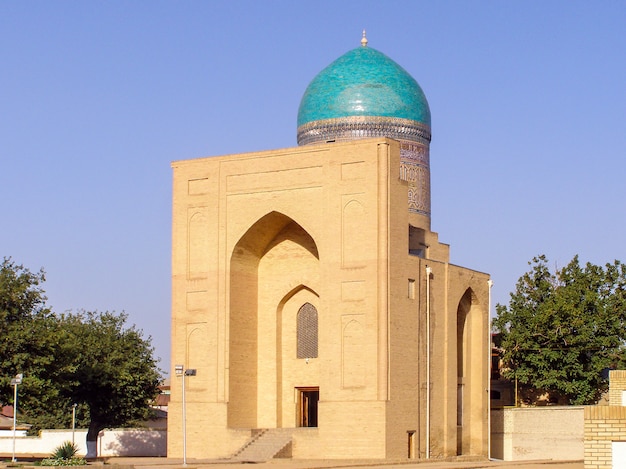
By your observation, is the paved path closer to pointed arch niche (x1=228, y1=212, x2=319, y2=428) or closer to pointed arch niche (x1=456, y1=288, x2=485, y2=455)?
pointed arch niche (x1=228, y1=212, x2=319, y2=428)

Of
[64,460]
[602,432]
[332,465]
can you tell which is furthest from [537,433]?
[602,432]

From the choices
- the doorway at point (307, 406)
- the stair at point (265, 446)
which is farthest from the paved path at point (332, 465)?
the doorway at point (307, 406)

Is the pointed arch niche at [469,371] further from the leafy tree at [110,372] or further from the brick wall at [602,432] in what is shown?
the brick wall at [602,432]

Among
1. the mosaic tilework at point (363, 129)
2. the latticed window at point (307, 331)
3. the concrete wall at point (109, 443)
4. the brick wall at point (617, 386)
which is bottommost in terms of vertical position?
the concrete wall at point (109, 443)

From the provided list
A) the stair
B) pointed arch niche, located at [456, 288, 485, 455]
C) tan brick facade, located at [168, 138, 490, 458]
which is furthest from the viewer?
pointed arch niche, located at [456, 288, 485, 455]

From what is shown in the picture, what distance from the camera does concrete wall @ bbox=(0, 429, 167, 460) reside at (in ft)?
129

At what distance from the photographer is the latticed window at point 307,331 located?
3142 centimetres

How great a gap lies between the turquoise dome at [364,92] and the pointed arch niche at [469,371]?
599 cm

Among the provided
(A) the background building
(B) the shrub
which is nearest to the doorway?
(A) the background building

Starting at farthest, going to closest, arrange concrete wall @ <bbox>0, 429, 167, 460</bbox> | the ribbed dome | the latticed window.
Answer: concrete wall @ <bbox>0, 429, 167, 460</bbox> → the ribbed dome → the latticed window

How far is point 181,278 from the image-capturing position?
101ft

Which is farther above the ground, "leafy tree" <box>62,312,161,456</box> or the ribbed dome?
the ribbed dome

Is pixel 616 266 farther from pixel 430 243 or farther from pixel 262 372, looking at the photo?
pixel 262 372

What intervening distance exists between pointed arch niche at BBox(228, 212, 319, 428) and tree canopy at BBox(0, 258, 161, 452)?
15.2 ft
